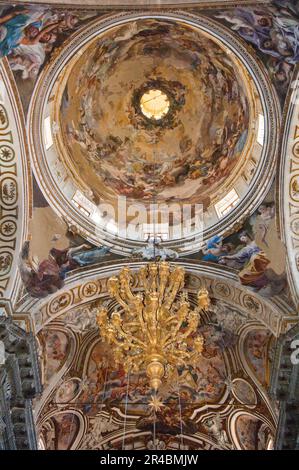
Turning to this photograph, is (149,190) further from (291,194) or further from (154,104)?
(291,194)

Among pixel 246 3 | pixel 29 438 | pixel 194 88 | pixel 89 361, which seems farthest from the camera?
pixel 194 88

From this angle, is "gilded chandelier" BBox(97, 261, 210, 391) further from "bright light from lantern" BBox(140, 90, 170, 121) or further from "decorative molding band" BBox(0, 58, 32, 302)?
"bright light from lantern" BBox(140, 90, 170, 121)

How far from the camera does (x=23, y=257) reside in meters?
14.1

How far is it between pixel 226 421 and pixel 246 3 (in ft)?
36.5

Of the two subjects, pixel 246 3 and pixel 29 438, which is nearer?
pixel 246 3

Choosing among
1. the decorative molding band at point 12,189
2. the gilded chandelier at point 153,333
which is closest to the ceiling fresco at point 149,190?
the decorative molding band at point 12,189

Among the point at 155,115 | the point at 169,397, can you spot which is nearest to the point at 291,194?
the point at 155,115

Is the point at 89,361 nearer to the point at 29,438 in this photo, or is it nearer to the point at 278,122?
the point at 29,438

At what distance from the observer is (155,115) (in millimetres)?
17969

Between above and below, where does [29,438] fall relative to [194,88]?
below

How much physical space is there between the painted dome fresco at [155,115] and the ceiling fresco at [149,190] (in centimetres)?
4

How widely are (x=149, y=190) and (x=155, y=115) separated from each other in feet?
7.62

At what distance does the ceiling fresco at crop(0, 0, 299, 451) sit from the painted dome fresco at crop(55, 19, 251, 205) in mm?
44

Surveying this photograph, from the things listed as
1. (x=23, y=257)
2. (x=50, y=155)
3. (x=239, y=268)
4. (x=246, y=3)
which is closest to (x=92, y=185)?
(x=50, y=155)
